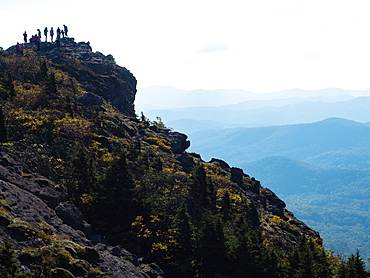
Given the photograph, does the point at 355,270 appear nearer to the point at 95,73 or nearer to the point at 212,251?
the point at 212,251

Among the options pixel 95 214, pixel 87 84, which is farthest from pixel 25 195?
pixel 87 84

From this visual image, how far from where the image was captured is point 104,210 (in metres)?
26.2

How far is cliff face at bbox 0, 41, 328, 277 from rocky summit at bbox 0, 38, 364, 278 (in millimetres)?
81

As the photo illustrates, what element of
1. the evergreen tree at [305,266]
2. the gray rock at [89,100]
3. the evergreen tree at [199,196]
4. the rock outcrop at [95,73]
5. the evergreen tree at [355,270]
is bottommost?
Answer: the evergreen tree at [355,270]

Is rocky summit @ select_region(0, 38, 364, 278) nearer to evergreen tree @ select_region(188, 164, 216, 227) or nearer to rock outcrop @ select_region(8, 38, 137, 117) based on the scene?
evergreen tree @ select_region(188, 164, 216, 227)

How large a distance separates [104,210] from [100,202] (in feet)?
2.56

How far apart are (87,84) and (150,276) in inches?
1612

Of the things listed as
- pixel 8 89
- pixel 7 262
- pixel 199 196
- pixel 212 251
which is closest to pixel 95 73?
pixel 8 89

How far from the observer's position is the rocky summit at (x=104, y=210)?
17.7m

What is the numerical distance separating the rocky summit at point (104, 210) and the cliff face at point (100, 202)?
8 centimetres

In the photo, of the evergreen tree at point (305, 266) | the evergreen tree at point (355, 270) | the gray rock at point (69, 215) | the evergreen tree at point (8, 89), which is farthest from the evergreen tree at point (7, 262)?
the evergreen tree at point (8, 89)

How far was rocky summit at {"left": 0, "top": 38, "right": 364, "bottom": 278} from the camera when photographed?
17.7 m

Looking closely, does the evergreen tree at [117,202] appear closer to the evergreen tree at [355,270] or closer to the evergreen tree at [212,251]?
the evergreen tree at [212,251]

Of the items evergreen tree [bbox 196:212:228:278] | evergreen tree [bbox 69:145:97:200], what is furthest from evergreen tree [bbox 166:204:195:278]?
evergreen tree [bbox 69:145:97:200]
